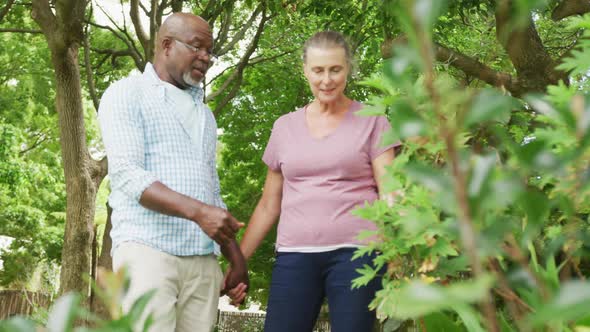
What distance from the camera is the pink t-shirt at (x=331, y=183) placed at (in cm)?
329

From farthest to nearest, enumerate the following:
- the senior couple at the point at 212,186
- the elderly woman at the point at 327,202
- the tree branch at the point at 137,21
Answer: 1. the tree branch at the point at 137,21
2. the elderly woman at the point at 327,202
3. the senior couple at the point at 212,186

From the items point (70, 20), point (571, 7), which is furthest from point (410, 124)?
point (70, 20)

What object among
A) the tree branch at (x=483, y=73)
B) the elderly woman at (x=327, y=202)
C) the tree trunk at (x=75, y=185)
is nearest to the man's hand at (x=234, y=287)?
the elderly woman at (x=327, y=202)

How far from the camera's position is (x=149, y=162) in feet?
10.7

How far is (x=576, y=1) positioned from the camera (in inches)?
253

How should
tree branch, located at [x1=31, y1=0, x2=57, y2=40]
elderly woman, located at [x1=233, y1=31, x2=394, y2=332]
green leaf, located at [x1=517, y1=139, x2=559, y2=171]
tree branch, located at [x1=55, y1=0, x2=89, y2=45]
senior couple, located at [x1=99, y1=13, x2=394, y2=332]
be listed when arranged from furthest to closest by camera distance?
1. tree branch, located at [x1=31, y1=0, x2=57, y2=40]
2. tree branch, located at [x1=55, y1=0, x2=89, y2=45]
3. elderly woman, located at [x1=233, y1=31, x2=394, y2=332]
4. senior couple, located at [x1=99, y1=13, x2=394, y2=332]
5. green leaf, located at [x1=517, y1=139, x2=559, y2=171]

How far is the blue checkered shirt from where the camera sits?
3115 millimetres

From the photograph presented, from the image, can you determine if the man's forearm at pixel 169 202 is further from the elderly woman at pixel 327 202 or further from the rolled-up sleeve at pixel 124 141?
the elderly woman at pixel 327 202

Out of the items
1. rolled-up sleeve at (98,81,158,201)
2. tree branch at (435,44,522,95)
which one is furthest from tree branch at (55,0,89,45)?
rolled-up sleeve at (98,81,158,201)

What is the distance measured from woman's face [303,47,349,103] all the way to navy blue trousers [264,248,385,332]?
0.69 m

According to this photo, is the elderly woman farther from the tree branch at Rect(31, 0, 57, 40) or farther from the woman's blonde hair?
the tree branch at Rect(31, 0, 57, 40)

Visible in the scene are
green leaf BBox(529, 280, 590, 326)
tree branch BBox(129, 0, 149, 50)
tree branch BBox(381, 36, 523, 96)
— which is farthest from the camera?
tree branch BBox(129, 0, 149, 50)

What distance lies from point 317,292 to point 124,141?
1042mm

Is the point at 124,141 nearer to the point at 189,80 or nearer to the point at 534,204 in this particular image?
the point at 189,80
